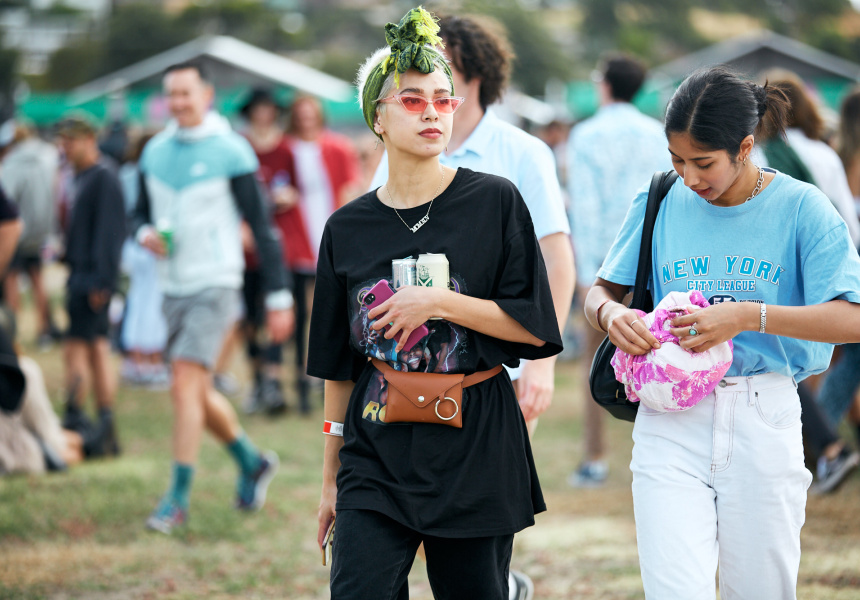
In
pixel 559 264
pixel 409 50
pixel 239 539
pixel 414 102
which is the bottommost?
pixel 239 539

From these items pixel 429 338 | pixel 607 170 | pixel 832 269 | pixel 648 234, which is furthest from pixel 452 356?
pixel 607 170

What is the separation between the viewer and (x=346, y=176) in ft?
29.6

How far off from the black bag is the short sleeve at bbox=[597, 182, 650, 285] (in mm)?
43

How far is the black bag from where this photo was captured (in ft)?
9.45

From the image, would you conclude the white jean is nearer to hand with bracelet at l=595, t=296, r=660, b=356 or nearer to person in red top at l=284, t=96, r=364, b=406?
hand with bracelet at l=595, t=296, r=660, b=356

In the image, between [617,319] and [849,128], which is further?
[849,128]

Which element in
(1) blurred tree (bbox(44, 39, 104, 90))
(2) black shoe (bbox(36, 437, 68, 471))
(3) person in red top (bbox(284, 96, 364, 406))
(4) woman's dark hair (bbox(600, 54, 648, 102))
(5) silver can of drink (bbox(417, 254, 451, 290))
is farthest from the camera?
→ (1) blurred tree (bbox(44, 39, 104, 90))

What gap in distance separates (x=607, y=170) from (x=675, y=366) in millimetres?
3761

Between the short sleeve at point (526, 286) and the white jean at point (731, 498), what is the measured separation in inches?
18.6

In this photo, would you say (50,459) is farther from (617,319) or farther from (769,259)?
(769,259)

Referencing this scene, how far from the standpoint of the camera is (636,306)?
115 inches

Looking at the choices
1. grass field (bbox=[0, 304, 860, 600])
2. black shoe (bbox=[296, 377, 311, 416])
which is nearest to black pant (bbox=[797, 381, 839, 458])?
grass field (bbox=[0, 304, 860, 600])

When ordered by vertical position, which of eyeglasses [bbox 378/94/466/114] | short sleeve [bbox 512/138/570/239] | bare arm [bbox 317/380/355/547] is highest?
eyeglasses [bbox 378/94/466/114]

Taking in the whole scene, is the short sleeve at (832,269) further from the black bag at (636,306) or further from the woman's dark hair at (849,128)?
the woman's dark hair at (849,128)
